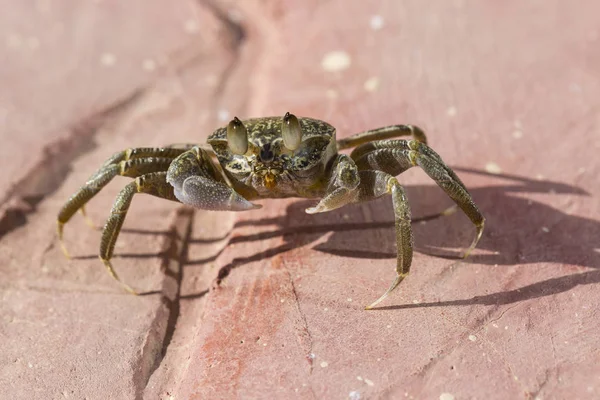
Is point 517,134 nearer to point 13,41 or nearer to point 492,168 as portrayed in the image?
point 492,168

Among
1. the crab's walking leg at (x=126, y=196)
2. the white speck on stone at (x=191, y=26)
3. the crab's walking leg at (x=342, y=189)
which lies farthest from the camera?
the white speck on stone at (x=191, y=26)

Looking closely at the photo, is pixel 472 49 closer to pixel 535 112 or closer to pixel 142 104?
pixel 535 112

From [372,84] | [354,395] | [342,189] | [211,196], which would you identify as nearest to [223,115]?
[372,84]

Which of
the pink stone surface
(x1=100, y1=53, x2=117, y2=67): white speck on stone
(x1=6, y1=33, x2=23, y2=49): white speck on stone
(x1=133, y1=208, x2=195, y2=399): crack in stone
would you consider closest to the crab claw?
the pink stone surface

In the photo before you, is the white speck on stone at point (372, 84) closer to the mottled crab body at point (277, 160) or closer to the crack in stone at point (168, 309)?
the mottled crab body at point (277, 160)

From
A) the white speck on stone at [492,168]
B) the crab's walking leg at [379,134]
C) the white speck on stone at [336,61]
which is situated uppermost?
the crab's walking leg at [379,134]

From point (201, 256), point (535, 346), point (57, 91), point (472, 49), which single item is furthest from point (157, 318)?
point (472, 49)

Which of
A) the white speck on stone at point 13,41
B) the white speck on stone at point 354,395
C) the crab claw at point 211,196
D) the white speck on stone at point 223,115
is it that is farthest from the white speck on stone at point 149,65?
the white speck on stone at point 354,395
